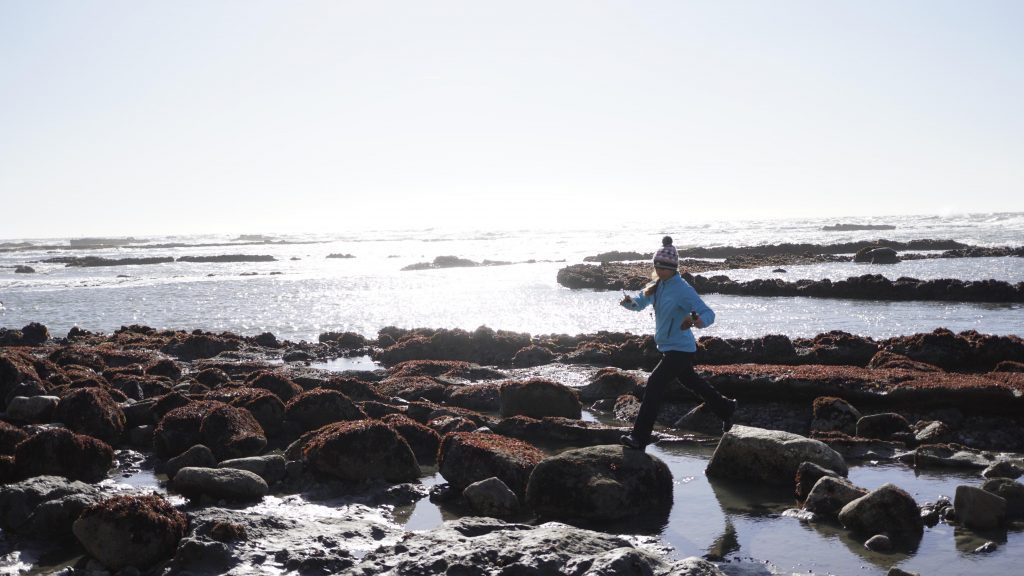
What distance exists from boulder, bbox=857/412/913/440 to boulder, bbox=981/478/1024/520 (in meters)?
2.87

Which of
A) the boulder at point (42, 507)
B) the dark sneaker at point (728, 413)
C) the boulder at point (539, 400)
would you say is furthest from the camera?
the boulder at point (539, 400)

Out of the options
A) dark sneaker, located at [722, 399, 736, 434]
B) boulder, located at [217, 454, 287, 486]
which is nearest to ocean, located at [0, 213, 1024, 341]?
dark sneaker, located at [722, 399, 736, 434]

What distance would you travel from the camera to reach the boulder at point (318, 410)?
37.2 ft

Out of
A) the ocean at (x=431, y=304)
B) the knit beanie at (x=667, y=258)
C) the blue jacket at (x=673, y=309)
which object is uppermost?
the knit beanie at (x=667, y=258)

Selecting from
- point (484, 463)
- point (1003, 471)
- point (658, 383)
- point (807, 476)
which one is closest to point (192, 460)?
point (484, 463)

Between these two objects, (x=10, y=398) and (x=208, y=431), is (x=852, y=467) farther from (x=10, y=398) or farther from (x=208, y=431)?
(x=10, y=398)

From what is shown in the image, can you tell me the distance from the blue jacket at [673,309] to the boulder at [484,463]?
197cm

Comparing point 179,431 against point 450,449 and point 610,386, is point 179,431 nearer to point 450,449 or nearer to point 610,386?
point 450,449

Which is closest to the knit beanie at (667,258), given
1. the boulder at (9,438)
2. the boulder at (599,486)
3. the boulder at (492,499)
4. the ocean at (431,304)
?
the boulder at (599,486)

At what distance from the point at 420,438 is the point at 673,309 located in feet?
12.5

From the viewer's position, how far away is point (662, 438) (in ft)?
35.6

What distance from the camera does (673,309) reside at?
28.0 feet

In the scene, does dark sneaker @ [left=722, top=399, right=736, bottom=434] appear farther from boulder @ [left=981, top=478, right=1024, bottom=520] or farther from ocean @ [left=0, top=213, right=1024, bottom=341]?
ocean @ [left=0, top=213, right=1024, bottom=341]

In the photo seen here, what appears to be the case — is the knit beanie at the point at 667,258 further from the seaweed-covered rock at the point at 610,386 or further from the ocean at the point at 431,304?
the ocean at the point at 431,304
